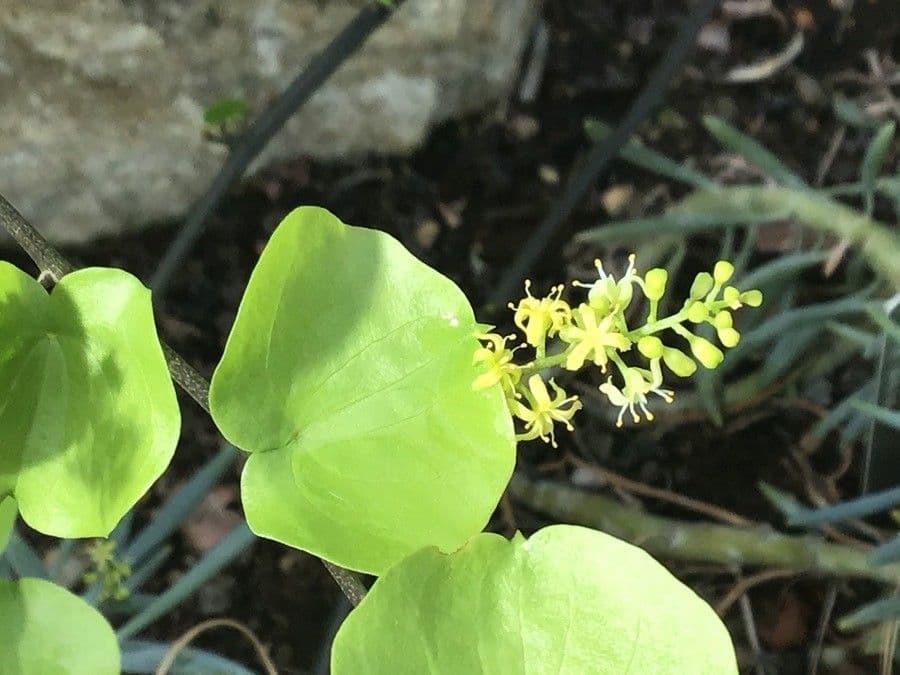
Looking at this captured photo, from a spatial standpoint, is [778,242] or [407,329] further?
[778,242]

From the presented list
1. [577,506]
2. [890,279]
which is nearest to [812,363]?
[890,279]

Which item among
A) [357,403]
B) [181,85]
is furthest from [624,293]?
[181,85]

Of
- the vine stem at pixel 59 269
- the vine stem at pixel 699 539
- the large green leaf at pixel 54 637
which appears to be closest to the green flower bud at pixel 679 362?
the vine stem at pixel 59 269

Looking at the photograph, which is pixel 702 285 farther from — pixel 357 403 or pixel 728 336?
pixel 357 403

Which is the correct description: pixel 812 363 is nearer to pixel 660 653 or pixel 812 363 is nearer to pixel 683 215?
pixel 683 215

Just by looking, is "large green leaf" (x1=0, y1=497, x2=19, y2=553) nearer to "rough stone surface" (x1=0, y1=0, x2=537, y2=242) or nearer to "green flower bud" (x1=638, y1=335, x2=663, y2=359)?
"green flower bud" (x1=638, y1=335, x2=663, y2=359)

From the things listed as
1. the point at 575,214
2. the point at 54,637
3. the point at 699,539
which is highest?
the point at 54,637

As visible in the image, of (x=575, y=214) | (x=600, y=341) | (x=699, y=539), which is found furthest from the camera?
(x=575, y=214)
